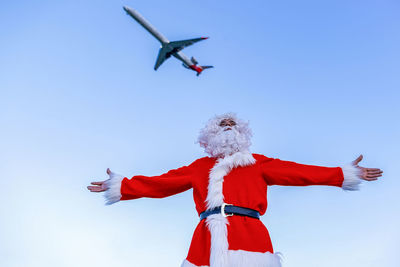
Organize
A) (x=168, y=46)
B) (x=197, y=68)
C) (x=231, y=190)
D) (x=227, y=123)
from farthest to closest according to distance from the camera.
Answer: (x=197, y=68) < (x=168, y=46) < (x=227, y=123) < (x=231, y=190)

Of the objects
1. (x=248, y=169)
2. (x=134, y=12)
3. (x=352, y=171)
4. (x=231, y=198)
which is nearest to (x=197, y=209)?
(x=231, y=198)

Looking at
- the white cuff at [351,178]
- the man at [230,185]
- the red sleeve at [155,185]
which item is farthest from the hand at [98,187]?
the white cuff at [351,178]

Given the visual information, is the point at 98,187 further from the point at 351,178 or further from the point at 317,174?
the point at 351,178

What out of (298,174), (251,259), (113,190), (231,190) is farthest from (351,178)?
(113,190)

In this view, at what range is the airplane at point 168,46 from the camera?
24.4 metres

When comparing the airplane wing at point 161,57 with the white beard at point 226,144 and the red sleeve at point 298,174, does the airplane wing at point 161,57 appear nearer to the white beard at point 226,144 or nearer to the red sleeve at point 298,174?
the white beard at point 226,144

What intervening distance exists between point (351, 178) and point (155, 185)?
1837mm

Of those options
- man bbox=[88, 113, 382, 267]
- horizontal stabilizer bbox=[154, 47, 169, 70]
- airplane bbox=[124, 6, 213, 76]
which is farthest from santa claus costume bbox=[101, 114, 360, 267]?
horizontal stabilizer bbox=[154, 47, 169, 70]

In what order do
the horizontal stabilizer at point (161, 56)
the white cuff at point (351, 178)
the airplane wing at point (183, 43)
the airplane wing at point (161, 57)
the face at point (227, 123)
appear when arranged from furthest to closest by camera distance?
the airplane wing at point (161, 57) → the horizontal stabilizer at point (161, 56) → the airplane wing at point (183, 43) → the face at point (227, 123) → the white cuff at point (351, 178)

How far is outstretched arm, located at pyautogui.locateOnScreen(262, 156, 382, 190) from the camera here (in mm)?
3400

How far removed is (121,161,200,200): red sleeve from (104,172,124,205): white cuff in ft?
0.13

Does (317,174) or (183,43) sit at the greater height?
(183,43)

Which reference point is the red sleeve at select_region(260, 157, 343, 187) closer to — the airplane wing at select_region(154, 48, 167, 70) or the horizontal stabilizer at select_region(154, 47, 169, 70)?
the horizontal stabilizer at select_region(154, 47, 169, 70)

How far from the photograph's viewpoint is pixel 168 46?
87.2ft
